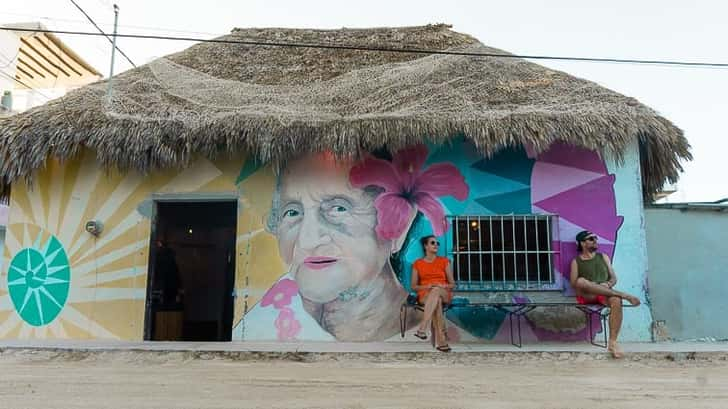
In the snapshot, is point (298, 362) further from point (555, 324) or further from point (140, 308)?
point (555, 324)

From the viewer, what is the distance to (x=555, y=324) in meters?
6.02

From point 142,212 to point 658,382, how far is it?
5.71 m

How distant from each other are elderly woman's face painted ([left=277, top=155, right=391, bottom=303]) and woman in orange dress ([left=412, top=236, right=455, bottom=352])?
62 centimetres

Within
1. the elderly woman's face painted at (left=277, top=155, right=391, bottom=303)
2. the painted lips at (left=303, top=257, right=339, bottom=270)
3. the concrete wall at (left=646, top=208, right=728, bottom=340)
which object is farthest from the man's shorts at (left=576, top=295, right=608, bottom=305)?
the painted lips at (left=303, top=257, right=339, bottom=270)

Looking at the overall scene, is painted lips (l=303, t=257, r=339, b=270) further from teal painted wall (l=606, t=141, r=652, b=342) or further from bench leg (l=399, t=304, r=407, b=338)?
teal painted wall (l=606, t=141, r=652, b=342)

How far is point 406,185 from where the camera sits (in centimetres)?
637

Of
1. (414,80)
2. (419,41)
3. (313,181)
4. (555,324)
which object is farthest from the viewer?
(419,41)

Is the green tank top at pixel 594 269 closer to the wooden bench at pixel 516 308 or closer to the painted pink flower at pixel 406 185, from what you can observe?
the wooden bench at pixel 516 308

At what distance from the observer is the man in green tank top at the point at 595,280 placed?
5.18 metres

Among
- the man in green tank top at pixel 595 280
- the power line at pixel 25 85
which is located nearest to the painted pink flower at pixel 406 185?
the man in green tank top at pixel 595 280

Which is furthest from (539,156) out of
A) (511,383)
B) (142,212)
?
(142,212)

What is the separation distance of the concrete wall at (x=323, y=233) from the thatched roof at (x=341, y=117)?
389 millimetres

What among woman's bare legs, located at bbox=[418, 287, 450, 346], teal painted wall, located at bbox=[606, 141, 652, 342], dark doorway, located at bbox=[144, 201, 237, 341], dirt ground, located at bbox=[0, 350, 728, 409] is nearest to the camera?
dirt ground, located at bbox=[0, 350, 728, 409]

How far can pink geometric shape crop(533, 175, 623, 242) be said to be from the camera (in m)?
6.18
